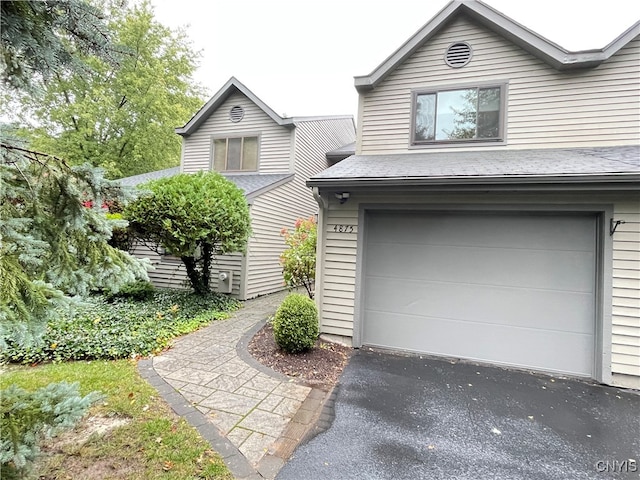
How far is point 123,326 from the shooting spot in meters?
5.66

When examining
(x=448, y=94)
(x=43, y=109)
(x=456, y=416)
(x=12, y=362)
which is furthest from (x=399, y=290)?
(x=43, y=109)

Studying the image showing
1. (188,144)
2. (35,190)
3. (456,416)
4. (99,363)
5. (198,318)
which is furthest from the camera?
(188,144)

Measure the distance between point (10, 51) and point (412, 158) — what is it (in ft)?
18.4

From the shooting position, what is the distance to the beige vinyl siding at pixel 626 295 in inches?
168

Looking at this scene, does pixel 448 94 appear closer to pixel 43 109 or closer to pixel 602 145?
pixel 602 145

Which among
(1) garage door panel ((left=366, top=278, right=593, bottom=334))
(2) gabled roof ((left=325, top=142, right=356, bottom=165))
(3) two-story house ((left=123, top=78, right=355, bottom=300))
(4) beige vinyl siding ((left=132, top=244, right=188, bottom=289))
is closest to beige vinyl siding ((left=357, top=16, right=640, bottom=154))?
(1) garage door panel ((left=366, top=278, right=593, bottom=334))

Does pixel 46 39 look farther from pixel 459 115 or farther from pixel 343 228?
pixel 459 115

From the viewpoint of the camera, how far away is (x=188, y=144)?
11.9 metres

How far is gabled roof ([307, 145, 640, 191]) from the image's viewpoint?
13.5 ft

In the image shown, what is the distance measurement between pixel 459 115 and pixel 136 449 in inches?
275

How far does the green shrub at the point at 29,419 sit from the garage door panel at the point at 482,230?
460cm

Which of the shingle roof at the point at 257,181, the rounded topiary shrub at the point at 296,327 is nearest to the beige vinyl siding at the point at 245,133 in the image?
the shingle roof at the point at 257,181

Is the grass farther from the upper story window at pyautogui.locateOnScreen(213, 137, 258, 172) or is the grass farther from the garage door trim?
the upper story window at pyautogui.locateOnScreen(213, 137, 258, 172)

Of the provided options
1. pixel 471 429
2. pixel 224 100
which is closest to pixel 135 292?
Answer: pixel 224 100
